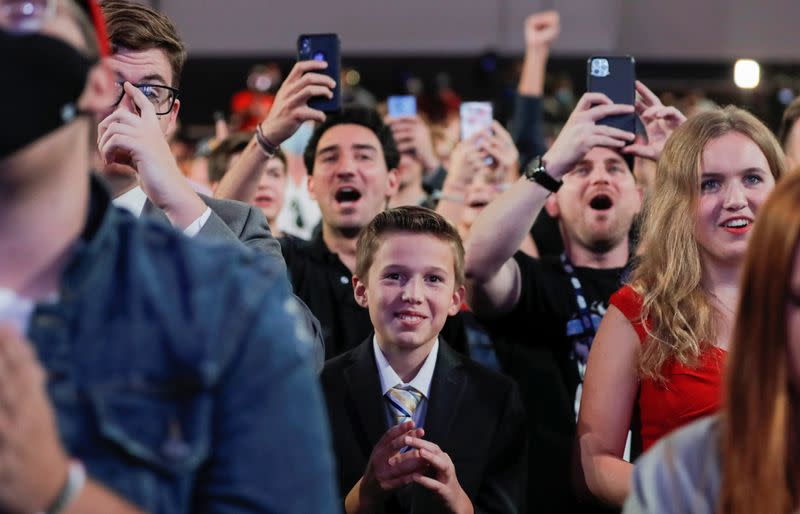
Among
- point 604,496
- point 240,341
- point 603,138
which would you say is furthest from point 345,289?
point 240,341

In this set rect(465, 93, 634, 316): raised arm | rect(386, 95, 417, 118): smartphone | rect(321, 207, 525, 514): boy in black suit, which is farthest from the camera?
rect(386, 95, 417, 118): smartphone

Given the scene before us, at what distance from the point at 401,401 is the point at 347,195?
1.10 metres

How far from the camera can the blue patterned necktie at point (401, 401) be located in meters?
2.64

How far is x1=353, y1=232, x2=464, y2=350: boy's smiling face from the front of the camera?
2670mm

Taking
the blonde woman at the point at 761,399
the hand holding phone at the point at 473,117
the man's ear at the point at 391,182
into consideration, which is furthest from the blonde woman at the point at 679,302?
the hand holding phone at the point at 473,117

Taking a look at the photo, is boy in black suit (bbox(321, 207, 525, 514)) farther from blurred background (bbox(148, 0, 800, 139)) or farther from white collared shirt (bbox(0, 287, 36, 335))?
blurred background (bbox(148, 0, 800, 139))

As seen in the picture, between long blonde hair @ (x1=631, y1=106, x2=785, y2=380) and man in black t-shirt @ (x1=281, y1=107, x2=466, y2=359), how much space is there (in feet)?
3.09

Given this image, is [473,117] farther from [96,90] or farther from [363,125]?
[96,90]

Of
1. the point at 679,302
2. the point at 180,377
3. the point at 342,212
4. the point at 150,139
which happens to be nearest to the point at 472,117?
the point at 342,212

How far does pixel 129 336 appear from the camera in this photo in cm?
114

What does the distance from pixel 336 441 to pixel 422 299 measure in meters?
0.39

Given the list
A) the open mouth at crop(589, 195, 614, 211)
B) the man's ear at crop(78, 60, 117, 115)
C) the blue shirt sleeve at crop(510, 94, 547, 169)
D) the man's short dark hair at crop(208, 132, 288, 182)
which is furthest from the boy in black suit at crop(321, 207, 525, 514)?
the blue shirt sleeve at crop(510, 94, 547, 169)

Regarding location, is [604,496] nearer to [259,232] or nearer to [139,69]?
[259,232]

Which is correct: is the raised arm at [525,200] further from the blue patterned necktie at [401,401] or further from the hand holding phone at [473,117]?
the hand holding phone at [473,117]
